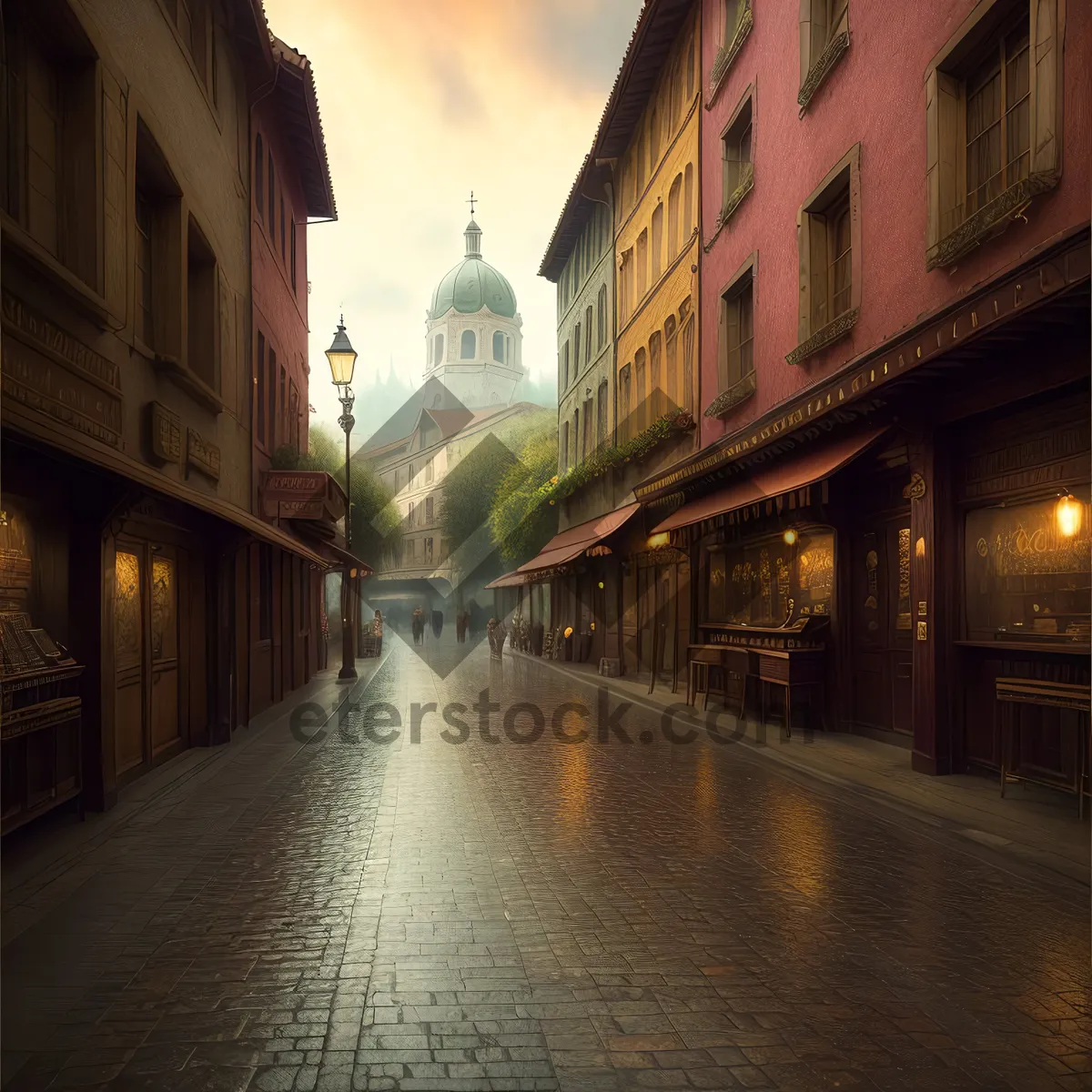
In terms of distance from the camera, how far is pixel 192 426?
A: 1203cm

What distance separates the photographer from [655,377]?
894 inches

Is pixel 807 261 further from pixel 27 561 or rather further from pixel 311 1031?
pixel 311 1031

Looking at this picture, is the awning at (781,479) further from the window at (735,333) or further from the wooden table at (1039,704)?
the wooden table at (1039,704)

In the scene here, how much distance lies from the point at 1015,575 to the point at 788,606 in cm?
560

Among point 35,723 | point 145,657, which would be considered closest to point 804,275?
point 145,657

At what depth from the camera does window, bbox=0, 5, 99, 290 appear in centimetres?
748

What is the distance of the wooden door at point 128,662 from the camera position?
9.12 m

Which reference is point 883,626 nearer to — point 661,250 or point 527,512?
point 661,250

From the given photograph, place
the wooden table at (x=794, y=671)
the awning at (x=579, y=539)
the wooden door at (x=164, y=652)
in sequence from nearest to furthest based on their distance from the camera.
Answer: the wooden door at (x=164, y=652) < the wooden table at (x=794, y=671) < the awning at (x=579, y=539)

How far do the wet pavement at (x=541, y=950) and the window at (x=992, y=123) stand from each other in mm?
5288

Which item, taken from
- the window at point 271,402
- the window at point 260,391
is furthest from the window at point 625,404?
the window at point 260,391

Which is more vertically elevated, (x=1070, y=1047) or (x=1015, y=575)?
(x=1015, y=575)

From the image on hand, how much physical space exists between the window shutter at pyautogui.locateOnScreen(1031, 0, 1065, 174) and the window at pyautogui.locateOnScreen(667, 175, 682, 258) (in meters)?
13.0

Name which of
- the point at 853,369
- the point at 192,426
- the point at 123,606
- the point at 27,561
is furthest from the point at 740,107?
the point at 27,561
